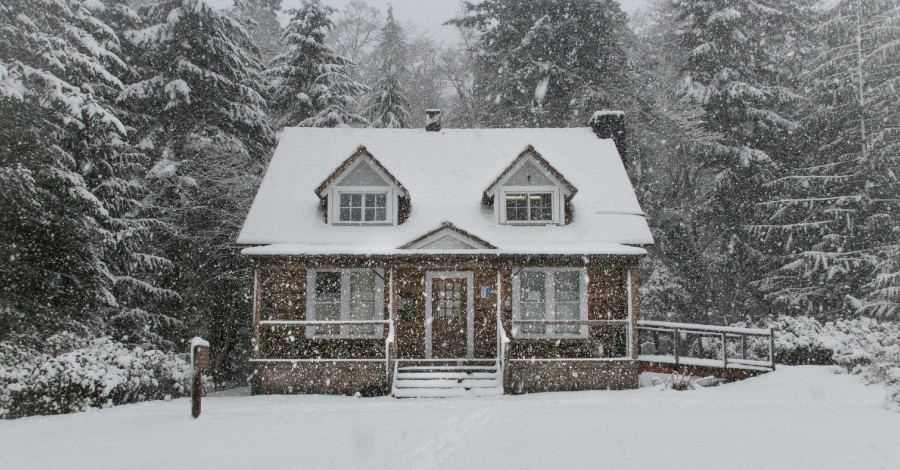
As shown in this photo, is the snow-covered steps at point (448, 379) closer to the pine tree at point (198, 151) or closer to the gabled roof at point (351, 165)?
the gabled roof at point (351, 165)

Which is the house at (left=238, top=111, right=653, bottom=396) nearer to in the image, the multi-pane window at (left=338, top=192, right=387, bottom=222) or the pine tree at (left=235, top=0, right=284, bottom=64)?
the multi-pane window at (left=338, top=192, right=387, bottom=222)

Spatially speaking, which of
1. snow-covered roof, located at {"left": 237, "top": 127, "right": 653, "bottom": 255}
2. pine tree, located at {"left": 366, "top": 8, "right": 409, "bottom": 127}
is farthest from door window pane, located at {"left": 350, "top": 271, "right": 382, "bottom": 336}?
pine tree, located at {"left": 366, "top": 8, "right": 409, "bottom": 127}

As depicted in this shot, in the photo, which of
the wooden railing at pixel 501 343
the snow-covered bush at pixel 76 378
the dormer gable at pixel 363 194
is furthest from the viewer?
the dormer gable at pixel 363 194

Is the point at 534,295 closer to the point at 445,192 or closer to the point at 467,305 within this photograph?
the point at 467,305

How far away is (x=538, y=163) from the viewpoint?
1680 centimetres

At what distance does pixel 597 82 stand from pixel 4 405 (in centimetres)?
2256

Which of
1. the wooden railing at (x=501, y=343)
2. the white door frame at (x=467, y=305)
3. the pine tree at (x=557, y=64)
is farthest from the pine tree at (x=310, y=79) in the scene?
the wooden railing at (x=501, y=343)

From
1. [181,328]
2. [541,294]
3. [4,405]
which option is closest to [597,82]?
[541,294]

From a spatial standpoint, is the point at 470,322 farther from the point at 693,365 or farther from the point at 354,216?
the point at 693,365

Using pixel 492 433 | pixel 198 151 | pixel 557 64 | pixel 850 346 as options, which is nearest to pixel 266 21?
pixel 557 64

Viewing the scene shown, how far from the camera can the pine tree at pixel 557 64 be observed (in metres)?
26.2

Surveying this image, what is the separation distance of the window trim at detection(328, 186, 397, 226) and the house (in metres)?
0.03

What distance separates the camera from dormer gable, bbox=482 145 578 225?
16.7 m

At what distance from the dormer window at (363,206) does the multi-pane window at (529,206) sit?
329 centimetres
